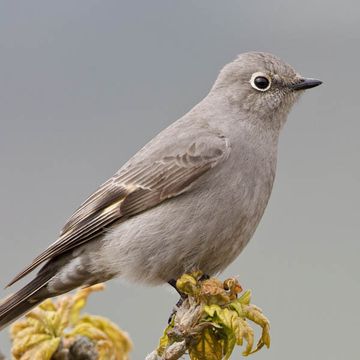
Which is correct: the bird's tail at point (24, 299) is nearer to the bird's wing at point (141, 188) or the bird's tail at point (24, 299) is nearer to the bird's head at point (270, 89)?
the bird's wing at point (141, 188)

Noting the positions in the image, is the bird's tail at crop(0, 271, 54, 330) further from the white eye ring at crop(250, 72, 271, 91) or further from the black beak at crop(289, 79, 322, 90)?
the black beak at crop(289, 79, 322, 90)

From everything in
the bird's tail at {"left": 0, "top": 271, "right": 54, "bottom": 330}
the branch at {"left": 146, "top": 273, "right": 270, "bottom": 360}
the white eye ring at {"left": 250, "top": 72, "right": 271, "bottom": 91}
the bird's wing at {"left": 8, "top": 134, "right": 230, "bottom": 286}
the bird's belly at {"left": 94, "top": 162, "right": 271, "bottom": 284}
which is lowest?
the branch at {"left": 146, "top": 273, "right": 270, "bottom": 360}

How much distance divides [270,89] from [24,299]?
257cm

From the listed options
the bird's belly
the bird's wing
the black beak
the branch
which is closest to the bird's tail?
the bird's wing

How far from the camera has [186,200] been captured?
8.06m

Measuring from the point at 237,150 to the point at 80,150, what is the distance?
55.8 feet

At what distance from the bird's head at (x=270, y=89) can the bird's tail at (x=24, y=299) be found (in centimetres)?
209

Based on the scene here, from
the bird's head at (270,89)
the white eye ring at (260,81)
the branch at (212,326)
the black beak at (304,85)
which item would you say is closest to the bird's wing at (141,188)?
the bird's head at (270,89)

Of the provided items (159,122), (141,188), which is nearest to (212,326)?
(141,188)

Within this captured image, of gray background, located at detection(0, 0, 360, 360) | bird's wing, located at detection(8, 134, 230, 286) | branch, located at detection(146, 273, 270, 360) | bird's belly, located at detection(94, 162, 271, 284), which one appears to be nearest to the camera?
branch, located at detection(146, 273, 270, 360)

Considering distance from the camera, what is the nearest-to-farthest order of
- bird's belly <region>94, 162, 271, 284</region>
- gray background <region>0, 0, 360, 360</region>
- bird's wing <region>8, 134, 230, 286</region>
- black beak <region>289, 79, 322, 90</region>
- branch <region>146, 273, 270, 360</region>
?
branch <region>146, 273, 270, 360</region> → bird's belly <region>94, 162, 271, 284</region> → bird's wing <region>8, 134, 230, 286</region> → black beak <region>289, 79, 322, 90</region> → gray background <region>0, 0, 360, 360</region>

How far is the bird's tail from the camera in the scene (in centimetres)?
783

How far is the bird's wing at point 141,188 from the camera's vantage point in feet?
26.8

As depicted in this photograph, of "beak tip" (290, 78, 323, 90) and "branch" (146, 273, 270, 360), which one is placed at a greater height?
"beak tip" (290, 78, 323, 90)
